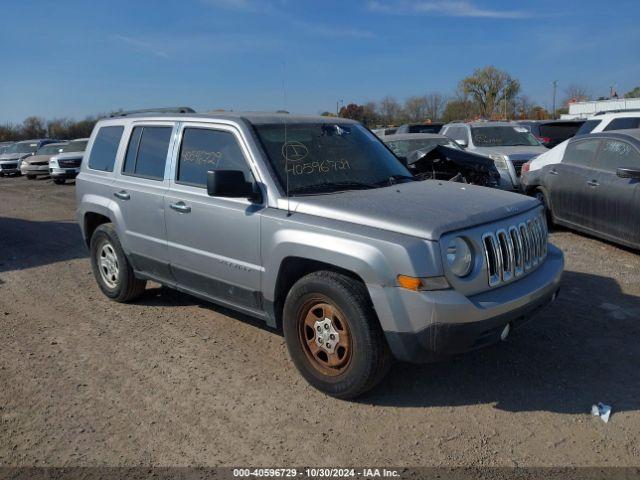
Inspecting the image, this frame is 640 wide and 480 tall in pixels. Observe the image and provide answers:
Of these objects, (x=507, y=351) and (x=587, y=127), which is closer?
(x=507, y=351)

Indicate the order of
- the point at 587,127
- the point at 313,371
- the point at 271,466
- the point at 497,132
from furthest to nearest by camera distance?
the point at 497,132 < the point at 587,127 < the point at 313,371 < the point at 271,466

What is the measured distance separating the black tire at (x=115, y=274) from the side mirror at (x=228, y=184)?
2.08 m

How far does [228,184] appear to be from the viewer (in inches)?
158

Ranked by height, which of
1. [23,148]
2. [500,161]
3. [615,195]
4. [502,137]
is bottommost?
[615,195]

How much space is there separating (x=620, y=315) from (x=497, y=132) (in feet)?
28.7

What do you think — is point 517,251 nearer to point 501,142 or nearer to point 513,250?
point 513,250

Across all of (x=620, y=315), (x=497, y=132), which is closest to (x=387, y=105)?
(x=497, y=132)

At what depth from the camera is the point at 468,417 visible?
3.62 metres

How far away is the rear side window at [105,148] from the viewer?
19.2 ft

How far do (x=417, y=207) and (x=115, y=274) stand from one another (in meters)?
3.57

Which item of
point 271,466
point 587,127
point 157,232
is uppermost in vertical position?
point 587,127

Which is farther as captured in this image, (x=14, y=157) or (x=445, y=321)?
(x=14, y=157)

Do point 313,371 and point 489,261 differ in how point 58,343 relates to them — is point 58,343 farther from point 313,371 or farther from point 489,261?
point 489,261

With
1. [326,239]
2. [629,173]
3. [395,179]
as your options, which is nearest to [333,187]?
[395,179]
